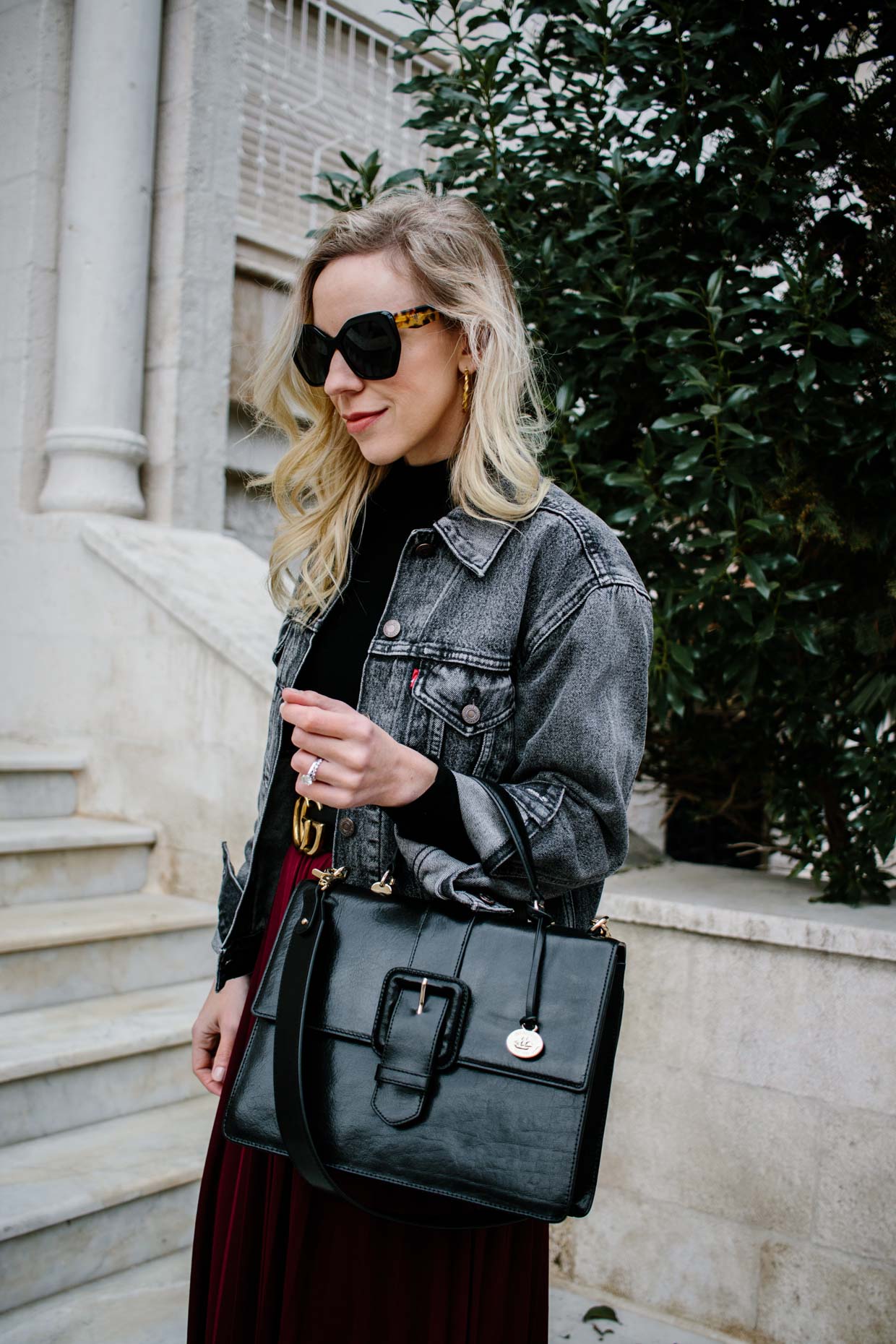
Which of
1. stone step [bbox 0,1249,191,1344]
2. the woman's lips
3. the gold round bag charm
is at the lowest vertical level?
stone step [bbox 0,1249,191,1344]

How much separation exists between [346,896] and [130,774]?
2.76 m

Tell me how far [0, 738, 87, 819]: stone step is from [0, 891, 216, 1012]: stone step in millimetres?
462

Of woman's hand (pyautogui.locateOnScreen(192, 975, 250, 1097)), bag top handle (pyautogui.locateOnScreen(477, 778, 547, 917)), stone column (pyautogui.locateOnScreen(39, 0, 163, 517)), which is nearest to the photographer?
bag top handle (pyautogui.locateOnScreen(477, 778, 547, 917))

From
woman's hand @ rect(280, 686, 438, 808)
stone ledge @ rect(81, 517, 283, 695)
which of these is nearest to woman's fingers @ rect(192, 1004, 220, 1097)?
woman's hand @ rect(280, 686, 438, 808)

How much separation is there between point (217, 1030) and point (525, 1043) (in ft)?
2.28

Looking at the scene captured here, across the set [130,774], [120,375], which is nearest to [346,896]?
[130,774]

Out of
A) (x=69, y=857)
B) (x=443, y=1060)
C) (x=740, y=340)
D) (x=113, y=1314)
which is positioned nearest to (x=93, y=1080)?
(x=113, y=1314)

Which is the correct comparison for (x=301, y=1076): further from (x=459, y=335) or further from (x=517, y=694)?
(x=459, y=335)

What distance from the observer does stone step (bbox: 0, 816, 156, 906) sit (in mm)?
3412

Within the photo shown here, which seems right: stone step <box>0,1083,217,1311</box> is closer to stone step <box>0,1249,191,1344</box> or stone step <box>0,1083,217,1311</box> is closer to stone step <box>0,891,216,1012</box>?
stone step <box>0,1249,191,1344</box>

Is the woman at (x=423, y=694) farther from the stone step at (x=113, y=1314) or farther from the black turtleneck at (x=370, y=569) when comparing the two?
the stone step at (x=113, y=1314)

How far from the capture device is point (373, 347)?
141cm

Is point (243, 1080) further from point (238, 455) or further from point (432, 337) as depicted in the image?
point (238, 455)

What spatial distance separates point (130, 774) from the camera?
12.8 feet
